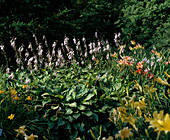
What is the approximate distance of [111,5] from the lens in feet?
18.9

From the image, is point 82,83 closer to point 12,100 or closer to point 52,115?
point 52,115

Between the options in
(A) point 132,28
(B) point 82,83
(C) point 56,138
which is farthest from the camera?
(A) point 132,28

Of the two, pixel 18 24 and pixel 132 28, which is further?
pixel 132 28

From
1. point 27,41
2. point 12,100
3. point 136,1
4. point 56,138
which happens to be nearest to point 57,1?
point 27,41

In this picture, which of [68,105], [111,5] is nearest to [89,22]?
[111,5]

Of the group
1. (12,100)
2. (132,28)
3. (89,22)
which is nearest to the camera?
(12,100)

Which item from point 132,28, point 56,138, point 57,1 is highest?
point 57,1

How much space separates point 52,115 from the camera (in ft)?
8.85

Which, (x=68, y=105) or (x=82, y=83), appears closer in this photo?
(x=68, y=105)

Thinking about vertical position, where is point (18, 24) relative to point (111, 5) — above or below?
below

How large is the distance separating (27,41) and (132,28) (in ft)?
10.0

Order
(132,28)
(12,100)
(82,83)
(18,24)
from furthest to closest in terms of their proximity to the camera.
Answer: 1. (132,28)
2. (18,24)
3. (82,83)
4. (12,100)

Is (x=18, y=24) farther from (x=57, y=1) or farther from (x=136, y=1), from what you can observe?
(x=136, y=1)

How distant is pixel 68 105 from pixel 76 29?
3048mm
